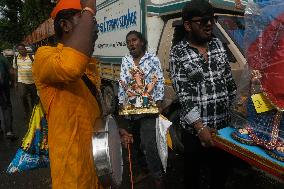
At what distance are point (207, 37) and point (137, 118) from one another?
5.34 feet

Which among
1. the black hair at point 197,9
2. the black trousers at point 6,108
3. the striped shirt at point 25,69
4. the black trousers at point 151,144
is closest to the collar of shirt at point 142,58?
the black trousers at point 151,144

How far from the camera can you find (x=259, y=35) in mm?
2230

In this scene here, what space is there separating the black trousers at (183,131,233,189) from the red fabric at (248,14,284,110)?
93 centimetres

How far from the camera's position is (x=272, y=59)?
2131mm

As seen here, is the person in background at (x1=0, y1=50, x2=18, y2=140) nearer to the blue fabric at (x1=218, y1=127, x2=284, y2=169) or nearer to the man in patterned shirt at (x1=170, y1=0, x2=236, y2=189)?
the man in patterned shirt at (x1=170, y1=0, x2=236, y2=189)

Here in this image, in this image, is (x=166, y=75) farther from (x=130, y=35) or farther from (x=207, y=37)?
(x=207, y=37)

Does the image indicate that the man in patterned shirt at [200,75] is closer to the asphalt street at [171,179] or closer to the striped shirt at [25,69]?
the asphalt street at [171,179]

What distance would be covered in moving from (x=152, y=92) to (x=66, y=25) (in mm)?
2345

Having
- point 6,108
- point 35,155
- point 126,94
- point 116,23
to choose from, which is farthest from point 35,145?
point 116,23

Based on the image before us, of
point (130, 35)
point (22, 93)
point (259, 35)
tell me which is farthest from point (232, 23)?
point (22, 93)

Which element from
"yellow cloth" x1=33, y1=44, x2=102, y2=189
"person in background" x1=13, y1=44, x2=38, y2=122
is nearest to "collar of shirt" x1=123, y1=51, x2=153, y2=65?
"yellow cloth" x1=33, y1=44, x2=102, y2=189

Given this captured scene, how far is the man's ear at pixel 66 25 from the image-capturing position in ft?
6.52

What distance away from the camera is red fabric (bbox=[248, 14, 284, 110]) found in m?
2.07

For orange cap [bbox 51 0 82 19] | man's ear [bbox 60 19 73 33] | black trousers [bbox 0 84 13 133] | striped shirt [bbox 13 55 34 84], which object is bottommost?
black trousers [bbox 0 84 13 133]
